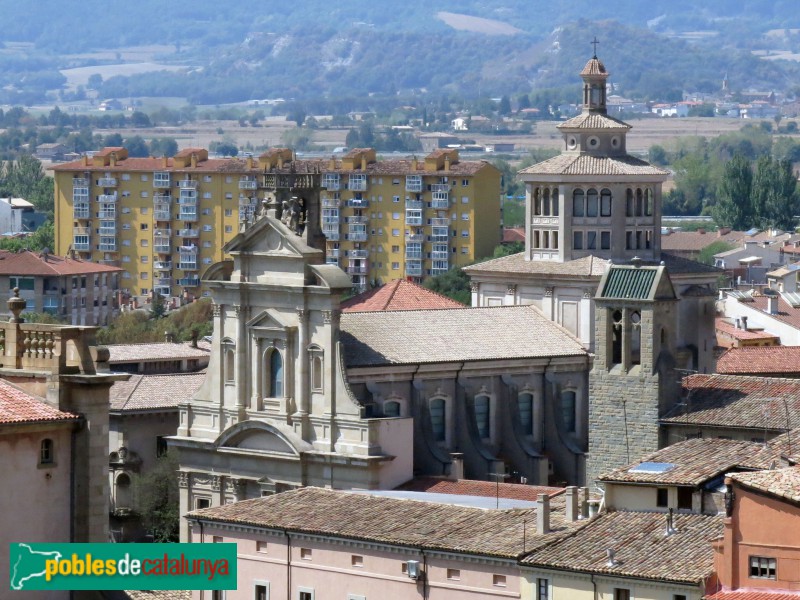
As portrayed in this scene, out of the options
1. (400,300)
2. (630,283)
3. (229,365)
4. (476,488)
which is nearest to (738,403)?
(630,283)

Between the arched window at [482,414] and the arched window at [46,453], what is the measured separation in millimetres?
30924

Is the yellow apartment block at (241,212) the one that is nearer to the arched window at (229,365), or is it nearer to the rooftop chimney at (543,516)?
the arched window at (229,365)

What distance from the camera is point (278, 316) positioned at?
66.4 meters

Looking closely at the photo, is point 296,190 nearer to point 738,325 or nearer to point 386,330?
point 386,330

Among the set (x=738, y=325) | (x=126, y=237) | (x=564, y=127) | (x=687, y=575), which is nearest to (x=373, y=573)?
(x=687, y=575)

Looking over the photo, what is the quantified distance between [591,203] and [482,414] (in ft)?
27.6

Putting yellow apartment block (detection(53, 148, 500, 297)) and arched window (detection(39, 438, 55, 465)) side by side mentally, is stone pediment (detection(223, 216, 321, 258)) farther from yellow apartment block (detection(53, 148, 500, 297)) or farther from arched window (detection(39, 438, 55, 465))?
yellow apartment block (detection(53, 148, 500, 297))

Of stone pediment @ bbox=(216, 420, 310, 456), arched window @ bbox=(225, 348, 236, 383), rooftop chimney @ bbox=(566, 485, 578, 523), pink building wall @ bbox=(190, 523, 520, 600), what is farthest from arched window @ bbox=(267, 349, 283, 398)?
rooftop chimney @ bbox=(566, 485, 578, 523)

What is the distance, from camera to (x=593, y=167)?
2899 inches

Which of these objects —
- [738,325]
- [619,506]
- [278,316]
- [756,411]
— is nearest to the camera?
[619,506]

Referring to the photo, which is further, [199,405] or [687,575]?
[199,405]

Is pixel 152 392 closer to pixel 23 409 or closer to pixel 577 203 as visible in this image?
pixel 577 203

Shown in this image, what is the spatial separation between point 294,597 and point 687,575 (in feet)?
35.6

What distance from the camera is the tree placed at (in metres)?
74.7
